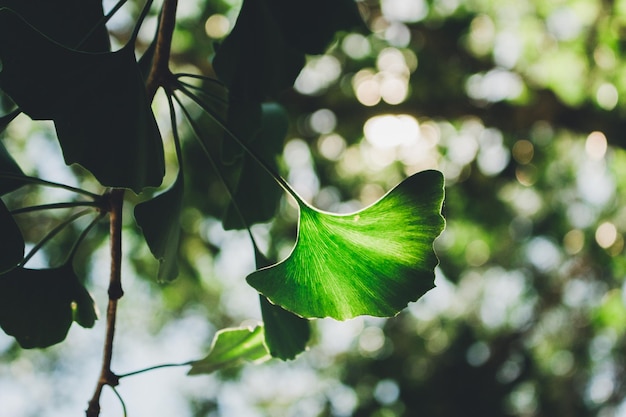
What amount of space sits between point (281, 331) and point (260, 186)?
261 millimetres

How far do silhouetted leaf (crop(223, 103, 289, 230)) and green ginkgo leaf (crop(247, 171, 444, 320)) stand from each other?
0.97ft

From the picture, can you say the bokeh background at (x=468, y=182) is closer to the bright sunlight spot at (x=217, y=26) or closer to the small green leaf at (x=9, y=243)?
the bright sunlight spot at (x=217, y=26)

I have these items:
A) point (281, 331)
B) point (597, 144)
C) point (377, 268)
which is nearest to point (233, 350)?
point (281, 331)

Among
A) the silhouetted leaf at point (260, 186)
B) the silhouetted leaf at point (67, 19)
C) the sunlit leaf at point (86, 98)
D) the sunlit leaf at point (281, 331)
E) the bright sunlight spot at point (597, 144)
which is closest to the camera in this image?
the sunlit leaf at point (86, 98)

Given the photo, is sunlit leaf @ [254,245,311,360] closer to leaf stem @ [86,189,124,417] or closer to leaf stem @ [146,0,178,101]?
leaf stem @ [86,189,124,417]

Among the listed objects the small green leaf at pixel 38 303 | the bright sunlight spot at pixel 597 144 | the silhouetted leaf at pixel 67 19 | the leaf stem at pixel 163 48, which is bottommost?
the bright sunlight spot at pixel 597 144

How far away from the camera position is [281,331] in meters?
0.81

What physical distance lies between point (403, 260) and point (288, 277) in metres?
0.14

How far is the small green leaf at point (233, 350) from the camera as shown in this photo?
869mm

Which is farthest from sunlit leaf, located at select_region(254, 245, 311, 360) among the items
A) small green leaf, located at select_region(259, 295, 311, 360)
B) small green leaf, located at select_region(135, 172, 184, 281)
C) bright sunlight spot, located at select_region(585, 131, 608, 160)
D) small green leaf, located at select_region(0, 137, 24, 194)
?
bright sunlight spot, located at select_region(585, 131, 608, 160)

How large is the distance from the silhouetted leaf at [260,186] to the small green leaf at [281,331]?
195mm

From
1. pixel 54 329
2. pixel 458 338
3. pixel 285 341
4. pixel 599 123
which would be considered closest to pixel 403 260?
pixel 285 341

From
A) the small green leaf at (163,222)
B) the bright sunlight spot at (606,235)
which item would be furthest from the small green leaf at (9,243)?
the bright sunlight spot at (606,235)

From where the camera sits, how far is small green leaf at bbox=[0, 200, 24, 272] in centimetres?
62
